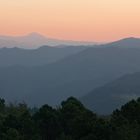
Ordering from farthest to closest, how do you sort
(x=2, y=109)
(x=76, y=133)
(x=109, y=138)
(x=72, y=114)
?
(x=2, y=109), (x=72, y=114), (x=76, y=133), (x=109, y=138)

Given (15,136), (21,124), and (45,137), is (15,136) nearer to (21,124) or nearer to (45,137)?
(21,124)

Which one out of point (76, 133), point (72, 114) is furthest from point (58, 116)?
point (76, 133)

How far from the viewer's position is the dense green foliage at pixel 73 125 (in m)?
34.3

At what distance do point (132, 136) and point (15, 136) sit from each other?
8.19 metres

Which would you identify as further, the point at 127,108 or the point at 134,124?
the point at 127,108

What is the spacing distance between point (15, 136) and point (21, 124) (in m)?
5.23

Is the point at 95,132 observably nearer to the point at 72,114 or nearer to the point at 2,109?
the point at 72,114

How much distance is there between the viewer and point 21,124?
40969mm

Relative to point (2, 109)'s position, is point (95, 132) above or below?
below

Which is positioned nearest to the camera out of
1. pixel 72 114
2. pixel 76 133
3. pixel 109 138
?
pixel 109 138

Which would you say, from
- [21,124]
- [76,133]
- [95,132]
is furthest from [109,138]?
[21,124]

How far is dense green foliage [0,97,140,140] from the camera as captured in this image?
34.3 meters

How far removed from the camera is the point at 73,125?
1510 inches

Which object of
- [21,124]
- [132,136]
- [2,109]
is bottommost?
[132,136]
